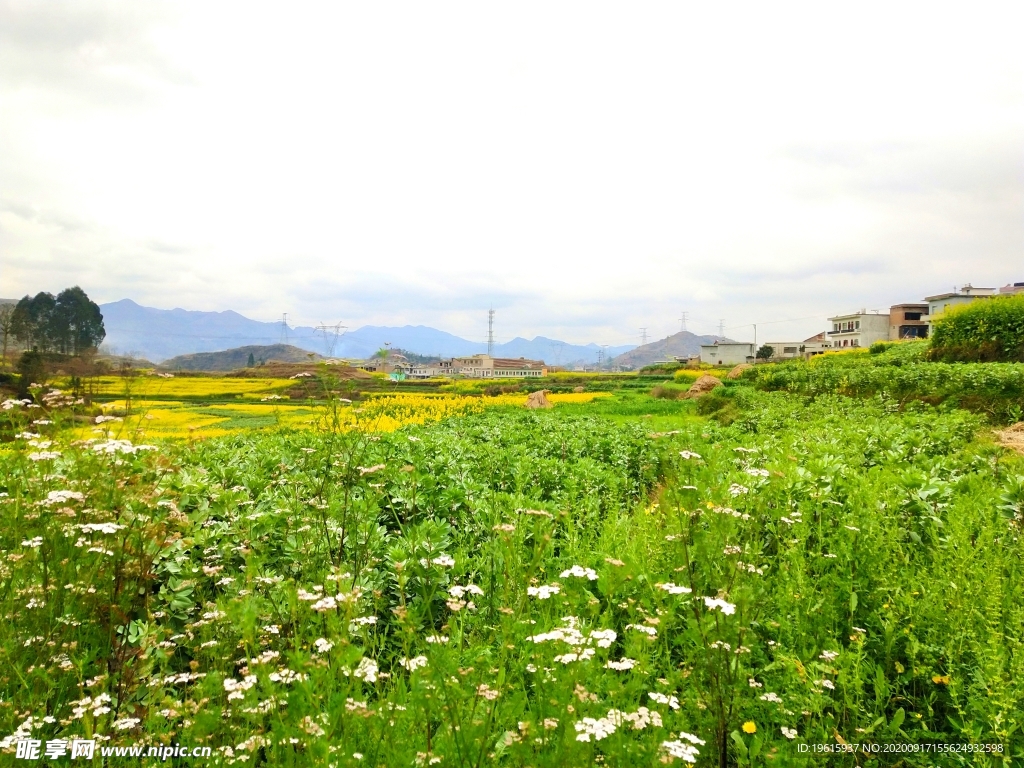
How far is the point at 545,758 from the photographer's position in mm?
1738

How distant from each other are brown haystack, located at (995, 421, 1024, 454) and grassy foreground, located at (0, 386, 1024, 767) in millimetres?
4159

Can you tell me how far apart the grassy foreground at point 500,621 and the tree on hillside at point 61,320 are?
12.6 m

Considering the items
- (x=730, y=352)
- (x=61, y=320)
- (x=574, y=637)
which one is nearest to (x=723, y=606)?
(x=574, y=637)

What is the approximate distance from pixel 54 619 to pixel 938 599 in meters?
4.58

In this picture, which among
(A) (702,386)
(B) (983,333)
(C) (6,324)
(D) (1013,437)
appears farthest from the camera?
(A) (702,386)

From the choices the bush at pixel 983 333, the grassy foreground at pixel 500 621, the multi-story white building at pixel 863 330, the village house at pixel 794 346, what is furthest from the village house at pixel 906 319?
the grassy foreground at pixel 500 621

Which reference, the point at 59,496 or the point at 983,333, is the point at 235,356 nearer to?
the point at 59,496

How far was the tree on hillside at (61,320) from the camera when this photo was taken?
45.6ft

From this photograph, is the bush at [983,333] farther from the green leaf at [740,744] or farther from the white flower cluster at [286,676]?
the white flower cluster at [286,676]

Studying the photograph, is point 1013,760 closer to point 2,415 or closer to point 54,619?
point 54,619

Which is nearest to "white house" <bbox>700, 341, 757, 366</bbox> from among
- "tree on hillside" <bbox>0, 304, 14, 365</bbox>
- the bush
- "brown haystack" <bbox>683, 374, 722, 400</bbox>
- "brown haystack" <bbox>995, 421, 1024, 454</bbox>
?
"brown haystack" <bbox>683, 374, 722, 400</bbox>

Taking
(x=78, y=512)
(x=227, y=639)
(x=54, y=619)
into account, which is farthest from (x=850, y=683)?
(x=78, y=512)

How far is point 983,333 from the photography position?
2223 centimetres

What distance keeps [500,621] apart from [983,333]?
27045 mm
